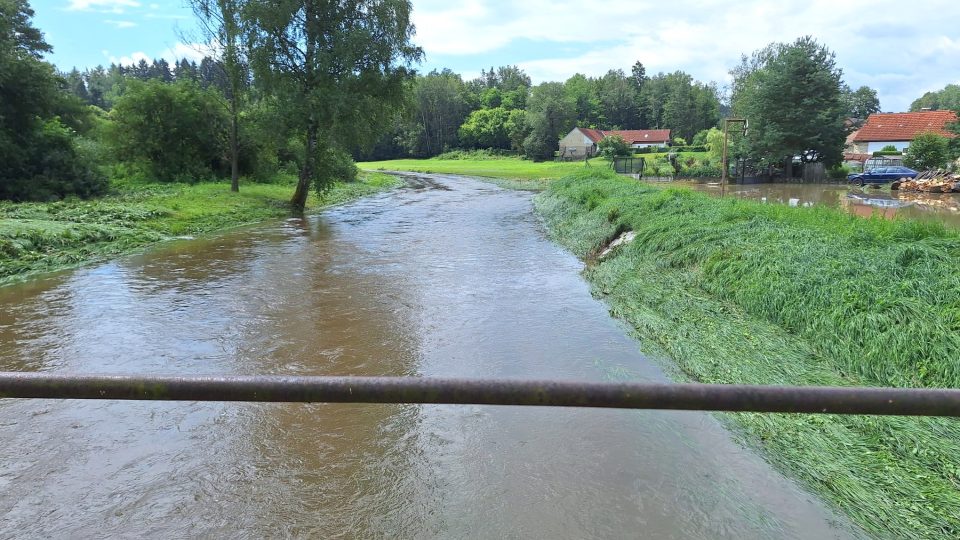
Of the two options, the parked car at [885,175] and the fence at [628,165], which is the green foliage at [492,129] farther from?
the parked car at [885,175]

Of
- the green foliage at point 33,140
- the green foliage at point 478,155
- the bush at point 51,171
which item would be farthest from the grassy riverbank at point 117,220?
the green foliage at point 478,155

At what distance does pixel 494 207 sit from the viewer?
29.3 meters

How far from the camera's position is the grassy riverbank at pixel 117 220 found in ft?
42.9

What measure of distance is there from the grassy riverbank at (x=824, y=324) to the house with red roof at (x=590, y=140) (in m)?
75.3

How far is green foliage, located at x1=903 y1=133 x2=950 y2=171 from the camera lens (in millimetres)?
42094

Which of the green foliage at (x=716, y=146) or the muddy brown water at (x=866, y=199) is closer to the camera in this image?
the muddy brown water at (x=866, y=199)

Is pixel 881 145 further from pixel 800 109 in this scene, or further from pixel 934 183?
pixel 934 183

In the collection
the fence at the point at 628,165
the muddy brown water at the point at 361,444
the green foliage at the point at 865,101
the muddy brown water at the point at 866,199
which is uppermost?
the green foliage at the point at 865,101

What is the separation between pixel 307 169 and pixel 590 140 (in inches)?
2787

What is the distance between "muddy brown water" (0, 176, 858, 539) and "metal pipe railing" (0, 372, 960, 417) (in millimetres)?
3039

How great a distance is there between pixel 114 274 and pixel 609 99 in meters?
116

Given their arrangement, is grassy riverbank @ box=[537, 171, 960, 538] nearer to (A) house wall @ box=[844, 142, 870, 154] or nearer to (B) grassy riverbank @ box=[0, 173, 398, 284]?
(B) grassy riverbank @ box=[0, 173, 398, 284]

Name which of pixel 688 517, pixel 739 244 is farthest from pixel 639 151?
pixel 688 517

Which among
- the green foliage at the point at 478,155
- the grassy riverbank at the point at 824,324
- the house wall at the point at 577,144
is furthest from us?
the green foliage at the point at 478,155
